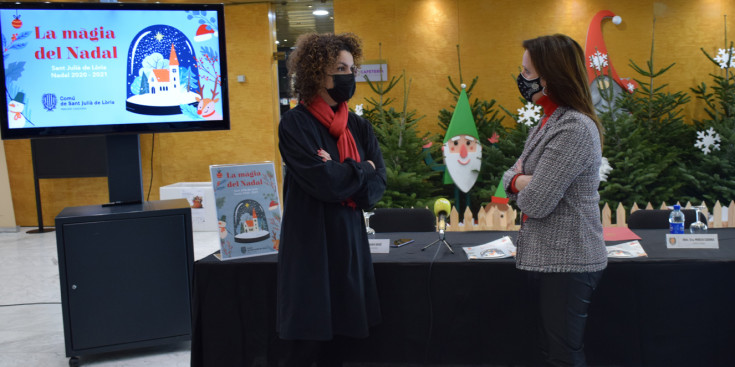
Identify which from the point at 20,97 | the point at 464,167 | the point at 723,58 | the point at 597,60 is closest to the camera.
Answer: the point at 20,97

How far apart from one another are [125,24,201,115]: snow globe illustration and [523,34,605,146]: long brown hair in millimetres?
2009

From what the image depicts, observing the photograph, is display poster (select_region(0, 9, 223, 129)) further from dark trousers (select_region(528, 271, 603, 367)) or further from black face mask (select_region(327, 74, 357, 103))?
dark trousers (select_region(528, 271, 603, 367))

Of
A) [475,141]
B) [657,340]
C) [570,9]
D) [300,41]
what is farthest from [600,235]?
[570,9]

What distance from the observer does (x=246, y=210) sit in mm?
2633

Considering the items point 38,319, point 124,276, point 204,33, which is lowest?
point 38,319

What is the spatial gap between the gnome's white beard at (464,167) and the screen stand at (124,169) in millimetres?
3180

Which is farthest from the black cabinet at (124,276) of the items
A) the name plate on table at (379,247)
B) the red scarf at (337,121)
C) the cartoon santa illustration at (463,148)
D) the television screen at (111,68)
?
the cartoon santa illustration at (463,148)

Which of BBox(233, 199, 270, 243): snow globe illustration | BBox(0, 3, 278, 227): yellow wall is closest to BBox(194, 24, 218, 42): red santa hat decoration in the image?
BBox(233, 199, 270, 243): snow globe illustration

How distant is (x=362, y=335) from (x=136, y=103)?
72.9 inches

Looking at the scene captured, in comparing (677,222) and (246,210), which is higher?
(246,210)

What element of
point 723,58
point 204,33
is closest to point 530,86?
point 204,33

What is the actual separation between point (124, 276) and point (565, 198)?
7.48 feet

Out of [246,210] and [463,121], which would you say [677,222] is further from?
[463,121]

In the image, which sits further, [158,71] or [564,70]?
[158,71]
